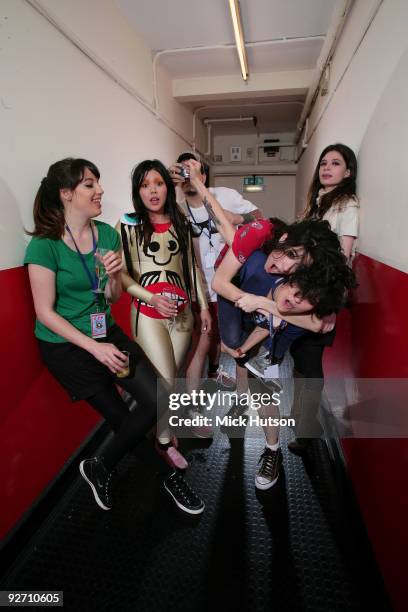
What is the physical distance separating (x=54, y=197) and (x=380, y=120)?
1445 millimetres

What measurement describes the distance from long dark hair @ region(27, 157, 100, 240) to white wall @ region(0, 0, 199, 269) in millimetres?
81

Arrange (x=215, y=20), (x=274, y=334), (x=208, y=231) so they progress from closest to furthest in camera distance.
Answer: (x=274, y=334) < (x=208, y=231) < (x=215, y=20)

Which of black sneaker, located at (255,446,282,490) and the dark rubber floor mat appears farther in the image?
black sneaker, located at (255,446,282,490)

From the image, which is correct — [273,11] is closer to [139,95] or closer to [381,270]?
[139,95]

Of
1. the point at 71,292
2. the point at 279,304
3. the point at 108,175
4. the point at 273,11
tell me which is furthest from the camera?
the point at 273,11

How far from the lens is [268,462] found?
1711mm

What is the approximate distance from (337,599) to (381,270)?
123 centimetres

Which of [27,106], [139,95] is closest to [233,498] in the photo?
[27,106]

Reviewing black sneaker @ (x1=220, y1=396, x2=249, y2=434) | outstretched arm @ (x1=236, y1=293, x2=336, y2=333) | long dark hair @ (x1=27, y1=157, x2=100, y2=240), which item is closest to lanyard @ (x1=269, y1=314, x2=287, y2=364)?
outstretched arm @ (x1=236, y1=293, x2=336, y2=333)

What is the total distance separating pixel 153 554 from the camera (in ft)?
4.44

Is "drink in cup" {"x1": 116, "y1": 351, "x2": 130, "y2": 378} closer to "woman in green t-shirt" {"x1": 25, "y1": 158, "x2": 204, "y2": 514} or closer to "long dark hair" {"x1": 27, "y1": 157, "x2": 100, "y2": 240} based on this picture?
"woman in green t-shirt" {"x1": 25, "y1": 158, "x2": 204, "y2": 514}

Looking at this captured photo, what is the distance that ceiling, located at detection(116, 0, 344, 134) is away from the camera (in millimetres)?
2512

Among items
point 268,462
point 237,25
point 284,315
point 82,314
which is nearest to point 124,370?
point 82,314

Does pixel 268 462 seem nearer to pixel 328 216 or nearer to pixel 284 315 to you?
pixel 284 315
